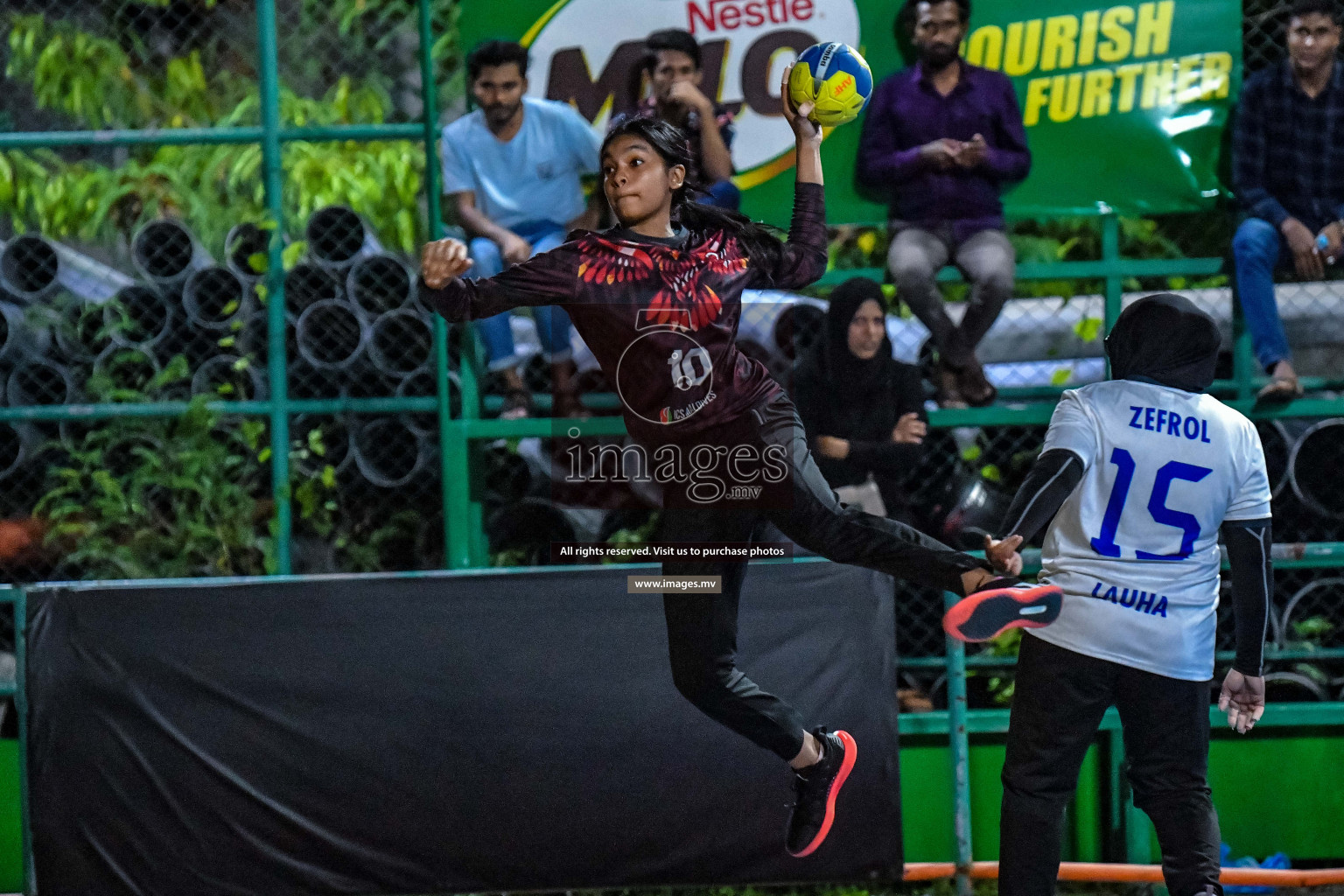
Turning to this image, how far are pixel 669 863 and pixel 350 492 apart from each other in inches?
78.9

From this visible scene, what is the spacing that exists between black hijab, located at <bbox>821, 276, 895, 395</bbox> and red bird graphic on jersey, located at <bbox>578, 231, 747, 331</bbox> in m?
0.61

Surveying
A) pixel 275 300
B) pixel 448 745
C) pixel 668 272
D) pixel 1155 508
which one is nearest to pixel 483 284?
pixel 668 272

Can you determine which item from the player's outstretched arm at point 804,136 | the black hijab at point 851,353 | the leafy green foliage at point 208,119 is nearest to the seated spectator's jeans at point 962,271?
the black hijab at point 851,353

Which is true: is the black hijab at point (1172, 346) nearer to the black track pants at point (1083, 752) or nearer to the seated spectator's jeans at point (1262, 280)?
the black track pants at point (1083, 752)

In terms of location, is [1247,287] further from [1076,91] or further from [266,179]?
[266,179]

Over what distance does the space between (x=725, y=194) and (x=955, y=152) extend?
824mm

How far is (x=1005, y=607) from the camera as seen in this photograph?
11.5 ft

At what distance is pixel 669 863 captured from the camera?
420cm

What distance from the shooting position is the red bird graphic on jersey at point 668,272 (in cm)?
400

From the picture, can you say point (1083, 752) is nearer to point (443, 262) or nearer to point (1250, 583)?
point (1250, 583)

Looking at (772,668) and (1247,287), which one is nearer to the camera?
(772,668)

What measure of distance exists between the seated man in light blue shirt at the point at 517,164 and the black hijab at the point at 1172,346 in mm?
1923

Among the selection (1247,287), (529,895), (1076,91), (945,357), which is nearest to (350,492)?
(529,895)

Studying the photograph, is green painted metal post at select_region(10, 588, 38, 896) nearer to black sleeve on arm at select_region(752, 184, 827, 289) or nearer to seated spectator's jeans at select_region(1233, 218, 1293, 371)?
black sleeve on arm at select_region(752, 184, 827, 289)
